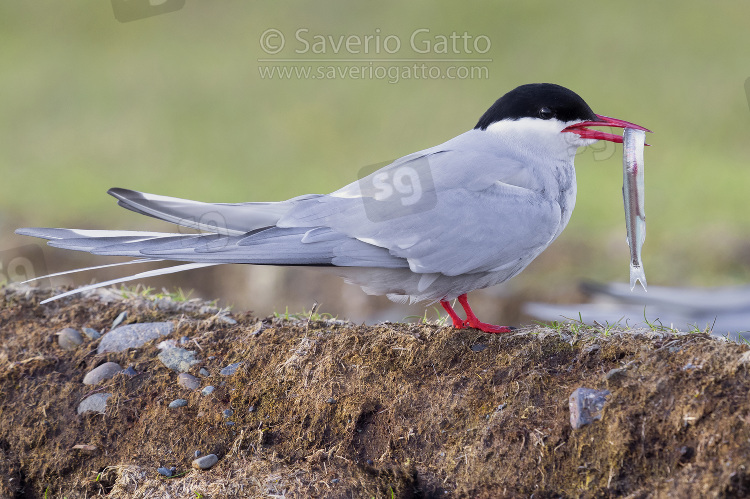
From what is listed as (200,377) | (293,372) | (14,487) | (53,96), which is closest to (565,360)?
(293,372)

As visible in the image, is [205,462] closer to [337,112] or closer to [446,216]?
[446,216]

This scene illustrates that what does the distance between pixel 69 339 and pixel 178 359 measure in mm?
616

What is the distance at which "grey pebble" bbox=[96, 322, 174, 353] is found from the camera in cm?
378

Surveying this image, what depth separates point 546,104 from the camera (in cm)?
366

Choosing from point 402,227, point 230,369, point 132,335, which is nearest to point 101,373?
point 132,335

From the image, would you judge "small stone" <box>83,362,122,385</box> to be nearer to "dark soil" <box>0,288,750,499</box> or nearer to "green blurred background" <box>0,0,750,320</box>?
"dark soil" <box>0,288,750,499</box>

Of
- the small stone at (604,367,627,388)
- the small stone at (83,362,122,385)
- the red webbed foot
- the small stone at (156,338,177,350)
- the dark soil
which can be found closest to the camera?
the dark soil

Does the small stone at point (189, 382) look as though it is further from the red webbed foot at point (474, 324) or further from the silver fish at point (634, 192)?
the silver fish at point (634, 192)

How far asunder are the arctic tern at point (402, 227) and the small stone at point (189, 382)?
0.47 metres

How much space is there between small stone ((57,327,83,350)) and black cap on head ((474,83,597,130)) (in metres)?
2.19

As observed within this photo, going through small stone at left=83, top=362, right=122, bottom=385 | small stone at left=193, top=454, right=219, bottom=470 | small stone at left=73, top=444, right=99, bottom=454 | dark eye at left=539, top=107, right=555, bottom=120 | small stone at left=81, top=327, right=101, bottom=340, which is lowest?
small stone at left=193, top=454, right=219, bottom=470

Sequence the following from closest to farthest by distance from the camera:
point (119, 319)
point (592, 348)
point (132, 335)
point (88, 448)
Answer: point (592, 348) < point (88, 448) < point (132, 335) < point (119, 319)

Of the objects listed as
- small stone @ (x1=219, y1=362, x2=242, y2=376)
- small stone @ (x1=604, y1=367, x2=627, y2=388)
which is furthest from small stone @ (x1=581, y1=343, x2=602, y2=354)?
small stone @ (x1=219, y1=362, x2=242, y2=376)

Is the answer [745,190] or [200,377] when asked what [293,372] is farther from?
[745,190]
